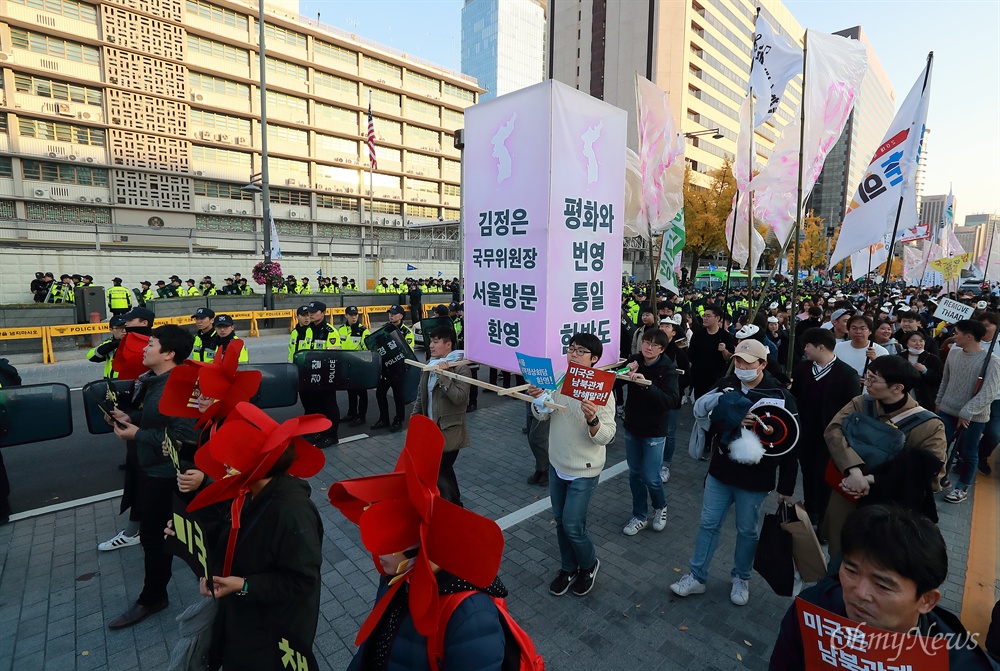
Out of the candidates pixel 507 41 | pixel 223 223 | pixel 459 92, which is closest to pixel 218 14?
pixel 223 223

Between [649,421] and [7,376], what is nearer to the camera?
[649,421]

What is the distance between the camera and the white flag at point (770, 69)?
6.68 metres

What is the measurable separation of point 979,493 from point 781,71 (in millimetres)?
5865

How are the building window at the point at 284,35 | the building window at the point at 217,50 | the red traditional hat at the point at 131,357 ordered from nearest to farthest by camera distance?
the red traditional hat at the point at 131,357 < the building window at the point at 217,50 < the building window at the point at 284,35

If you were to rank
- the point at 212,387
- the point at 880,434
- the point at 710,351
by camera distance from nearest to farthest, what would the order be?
the point at 212,387, the point at 880,434, the point at 710,351

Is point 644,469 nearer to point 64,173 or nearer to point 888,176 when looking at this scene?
point 888,176

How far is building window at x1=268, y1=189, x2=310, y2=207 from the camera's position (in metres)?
42.8

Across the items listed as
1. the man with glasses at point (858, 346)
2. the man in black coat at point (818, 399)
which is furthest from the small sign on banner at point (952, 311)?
the man in black coat at point (818, 399)

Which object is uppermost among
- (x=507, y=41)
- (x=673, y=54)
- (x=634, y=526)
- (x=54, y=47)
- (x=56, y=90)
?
(x=507, y=41)

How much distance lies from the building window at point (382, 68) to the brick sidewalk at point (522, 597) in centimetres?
5083

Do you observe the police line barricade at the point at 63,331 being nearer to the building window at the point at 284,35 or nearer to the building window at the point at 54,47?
the building window at the point at 54,47

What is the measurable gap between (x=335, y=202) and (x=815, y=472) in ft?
155

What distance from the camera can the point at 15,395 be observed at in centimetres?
520

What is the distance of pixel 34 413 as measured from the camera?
17.5ft
